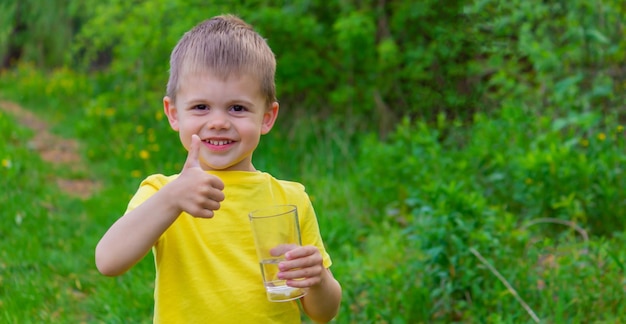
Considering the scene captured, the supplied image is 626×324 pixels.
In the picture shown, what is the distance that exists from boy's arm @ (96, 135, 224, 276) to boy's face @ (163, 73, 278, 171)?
0.10m

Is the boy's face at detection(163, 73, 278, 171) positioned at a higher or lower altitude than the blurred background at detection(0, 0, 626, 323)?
higher

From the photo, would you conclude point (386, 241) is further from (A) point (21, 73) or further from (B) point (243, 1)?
(A) point (21, 73)

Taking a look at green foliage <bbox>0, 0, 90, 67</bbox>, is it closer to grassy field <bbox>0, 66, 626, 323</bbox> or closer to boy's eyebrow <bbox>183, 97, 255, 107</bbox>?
grassy field <bbox>0, 66, 626, 323</bbox>

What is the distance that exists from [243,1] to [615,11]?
3.11 m

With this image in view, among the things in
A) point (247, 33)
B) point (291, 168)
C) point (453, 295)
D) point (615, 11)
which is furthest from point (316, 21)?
point (247, 33)

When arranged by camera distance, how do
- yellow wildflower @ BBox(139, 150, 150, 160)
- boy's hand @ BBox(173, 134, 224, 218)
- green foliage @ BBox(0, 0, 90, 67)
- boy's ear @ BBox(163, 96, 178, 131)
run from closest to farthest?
boy's hand @ BBox(173, 134, 224, 218)
boy's ear @ BBox(163, 96, 178, 131)
yellow wildflower @ BBox(139, 150, 150, 160)
green foliage @ BBox(0, 0, 90, 67)

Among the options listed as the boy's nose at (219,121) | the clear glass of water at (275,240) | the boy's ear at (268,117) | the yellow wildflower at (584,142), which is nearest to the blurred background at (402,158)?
the yellow wildflower at (584,142)

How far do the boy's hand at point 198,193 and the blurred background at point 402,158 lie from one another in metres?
1.68

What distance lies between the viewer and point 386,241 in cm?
431

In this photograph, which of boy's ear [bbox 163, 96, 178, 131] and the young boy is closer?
the young boy

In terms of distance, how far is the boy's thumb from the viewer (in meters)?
1.94

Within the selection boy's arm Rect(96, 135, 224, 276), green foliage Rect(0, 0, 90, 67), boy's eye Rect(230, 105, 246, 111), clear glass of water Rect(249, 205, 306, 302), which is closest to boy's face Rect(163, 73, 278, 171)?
boy's eye Rect(230, 105, 246, 111)

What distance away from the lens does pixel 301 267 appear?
1.94 m

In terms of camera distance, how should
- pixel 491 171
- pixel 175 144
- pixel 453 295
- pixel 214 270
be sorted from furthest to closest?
pixel 175 144 < pixel 491 171 < pixel 453 295 < pixel 214 270
